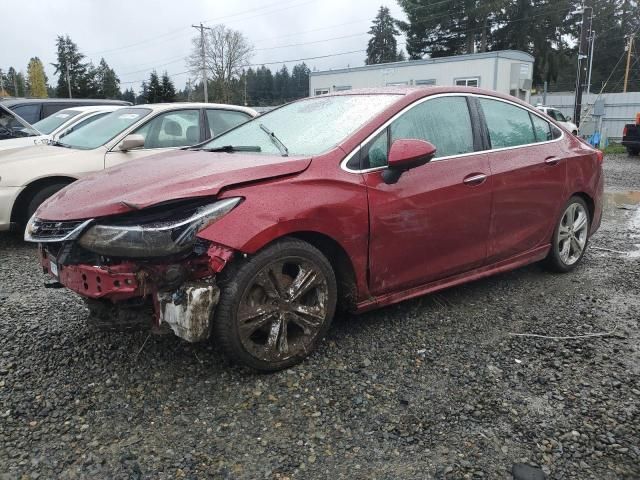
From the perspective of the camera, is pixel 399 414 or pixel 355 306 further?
pixel 355 306

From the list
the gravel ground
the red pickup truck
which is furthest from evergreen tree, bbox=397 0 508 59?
the gravel ground

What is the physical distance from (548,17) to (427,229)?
4802 centimetres

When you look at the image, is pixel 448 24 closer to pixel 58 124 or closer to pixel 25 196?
pixel 58 124

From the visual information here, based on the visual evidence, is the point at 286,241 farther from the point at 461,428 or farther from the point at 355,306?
the point at 461,428

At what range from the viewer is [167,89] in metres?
44.5

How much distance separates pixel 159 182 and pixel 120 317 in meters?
0.75

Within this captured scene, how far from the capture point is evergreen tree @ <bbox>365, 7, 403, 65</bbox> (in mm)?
64750

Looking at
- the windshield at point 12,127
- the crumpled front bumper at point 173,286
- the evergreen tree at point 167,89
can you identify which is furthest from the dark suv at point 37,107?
the evergreen tree at point 167,89

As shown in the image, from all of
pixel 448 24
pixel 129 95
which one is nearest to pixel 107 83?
pixel 129 95

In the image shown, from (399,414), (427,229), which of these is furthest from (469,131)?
(399,414)

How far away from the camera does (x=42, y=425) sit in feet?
8.48

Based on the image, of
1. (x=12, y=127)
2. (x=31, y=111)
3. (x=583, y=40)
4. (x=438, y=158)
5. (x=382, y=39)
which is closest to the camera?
(x=438, y=158)

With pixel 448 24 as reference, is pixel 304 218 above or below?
below

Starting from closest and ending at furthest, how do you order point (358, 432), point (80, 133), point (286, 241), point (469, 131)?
point (358, 432) → point (286, 241) → point (469, 131) → point (80, 133)
